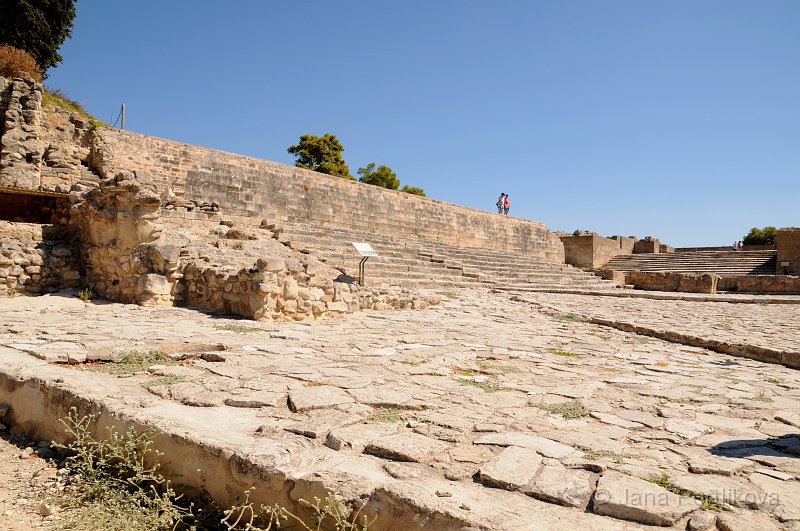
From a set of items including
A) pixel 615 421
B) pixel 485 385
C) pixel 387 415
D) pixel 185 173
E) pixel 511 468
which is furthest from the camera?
pixel 185 173

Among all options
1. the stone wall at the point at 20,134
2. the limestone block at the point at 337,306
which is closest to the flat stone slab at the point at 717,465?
the limestone block at the point at 337,306

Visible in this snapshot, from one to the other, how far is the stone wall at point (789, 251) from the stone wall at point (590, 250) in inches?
268

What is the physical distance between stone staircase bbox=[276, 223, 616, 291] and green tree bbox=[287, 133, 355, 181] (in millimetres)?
15803

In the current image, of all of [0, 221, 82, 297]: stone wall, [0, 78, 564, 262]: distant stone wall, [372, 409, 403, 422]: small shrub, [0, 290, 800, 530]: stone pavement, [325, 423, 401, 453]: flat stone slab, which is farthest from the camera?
[0, 78, 564, 262]: distant stone wall

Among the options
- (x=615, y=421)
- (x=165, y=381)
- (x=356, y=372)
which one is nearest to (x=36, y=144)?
(x=165, y=381)

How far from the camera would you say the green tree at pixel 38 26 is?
18.2 m

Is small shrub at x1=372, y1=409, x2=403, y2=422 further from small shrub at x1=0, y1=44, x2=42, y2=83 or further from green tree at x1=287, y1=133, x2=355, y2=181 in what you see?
green tree at x1=287, y1=133, x2=355, y2=181

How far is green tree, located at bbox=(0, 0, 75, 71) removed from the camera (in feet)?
59.9

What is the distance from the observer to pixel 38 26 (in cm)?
1906

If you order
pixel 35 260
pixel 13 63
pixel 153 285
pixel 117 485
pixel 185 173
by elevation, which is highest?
pixel 13 63

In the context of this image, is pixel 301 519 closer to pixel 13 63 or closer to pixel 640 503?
pixel 640 503

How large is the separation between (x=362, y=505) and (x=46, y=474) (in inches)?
71.9

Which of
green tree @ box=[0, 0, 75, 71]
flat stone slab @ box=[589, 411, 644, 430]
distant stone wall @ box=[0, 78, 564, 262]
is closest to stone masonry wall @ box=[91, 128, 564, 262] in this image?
distant stone wall @ box=[0, 78, 564, 262]

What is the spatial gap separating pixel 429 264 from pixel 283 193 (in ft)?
16.3
